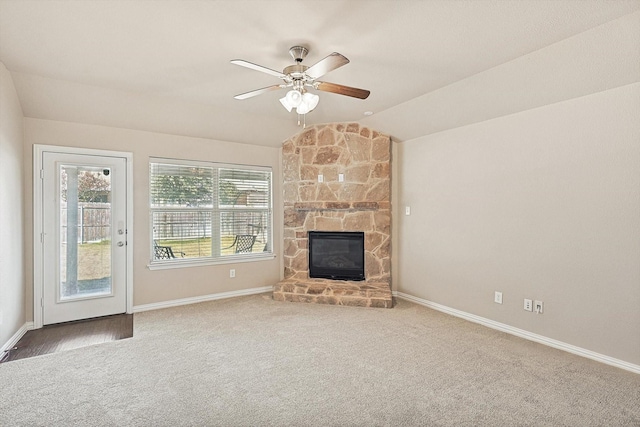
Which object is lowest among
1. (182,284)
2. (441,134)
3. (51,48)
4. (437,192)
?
(182,284)

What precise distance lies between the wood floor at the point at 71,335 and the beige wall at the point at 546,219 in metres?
3.89

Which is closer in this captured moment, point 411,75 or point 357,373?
point 357,373

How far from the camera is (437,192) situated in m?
4.62

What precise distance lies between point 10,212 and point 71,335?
1.41 meters

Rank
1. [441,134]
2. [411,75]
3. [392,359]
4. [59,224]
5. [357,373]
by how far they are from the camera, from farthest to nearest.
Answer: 1. [441,134]
2. [59,224]
3. [411,75]
4. [392,359]
5. [357,373]

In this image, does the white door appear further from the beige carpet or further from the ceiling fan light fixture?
the ceiling fan light fixture

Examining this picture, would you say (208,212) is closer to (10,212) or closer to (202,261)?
(202,261)

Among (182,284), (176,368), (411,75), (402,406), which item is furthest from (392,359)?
(182,284)

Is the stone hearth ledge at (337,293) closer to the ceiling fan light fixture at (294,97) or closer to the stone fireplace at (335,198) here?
the stone fireplace at (335,198)

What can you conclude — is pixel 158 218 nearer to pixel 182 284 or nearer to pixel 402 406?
Answer: pixel 182 284

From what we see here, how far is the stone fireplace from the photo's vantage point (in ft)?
16.6

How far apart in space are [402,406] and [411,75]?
117 inches

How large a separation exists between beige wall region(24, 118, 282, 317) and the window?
4.6 inches

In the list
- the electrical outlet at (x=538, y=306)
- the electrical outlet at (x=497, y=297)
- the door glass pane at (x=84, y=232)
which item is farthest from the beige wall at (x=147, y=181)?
the electrical outlet at (x=538, y=306)
